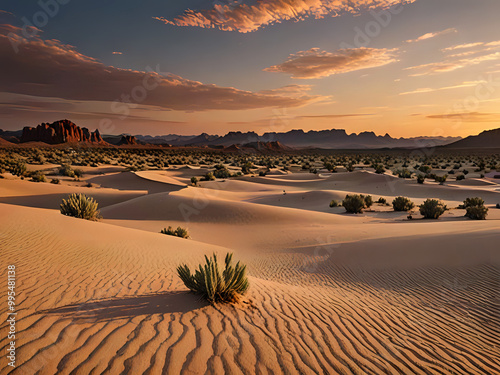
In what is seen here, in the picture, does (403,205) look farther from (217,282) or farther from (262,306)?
(217,282)

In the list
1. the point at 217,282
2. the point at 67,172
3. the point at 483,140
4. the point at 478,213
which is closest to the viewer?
the point at 217,282

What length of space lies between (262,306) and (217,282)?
0.80 m

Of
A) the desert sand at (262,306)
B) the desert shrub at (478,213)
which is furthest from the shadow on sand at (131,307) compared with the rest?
the desert shrub at (478,213)

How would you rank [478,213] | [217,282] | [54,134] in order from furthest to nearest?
[54,134]
[478,213]
[217,282]

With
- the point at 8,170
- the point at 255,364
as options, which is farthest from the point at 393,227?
the point at 8,170

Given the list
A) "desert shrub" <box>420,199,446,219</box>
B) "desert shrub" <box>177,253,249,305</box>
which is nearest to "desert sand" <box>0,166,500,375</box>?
"desert shrub" <box>177,253,249,305</box>

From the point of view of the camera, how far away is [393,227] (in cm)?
1174

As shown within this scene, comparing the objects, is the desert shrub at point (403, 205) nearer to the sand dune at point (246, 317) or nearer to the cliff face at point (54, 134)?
the sand dune at point (246, 317)

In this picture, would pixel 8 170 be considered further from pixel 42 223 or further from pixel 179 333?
pixel 179 333

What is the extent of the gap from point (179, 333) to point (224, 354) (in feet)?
2.06

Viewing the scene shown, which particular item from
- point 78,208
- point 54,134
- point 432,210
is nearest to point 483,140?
point 432,210

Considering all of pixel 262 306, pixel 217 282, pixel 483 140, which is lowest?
pixel 262 306

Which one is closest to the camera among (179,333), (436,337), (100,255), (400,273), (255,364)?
(255,364)

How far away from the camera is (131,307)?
410cm
